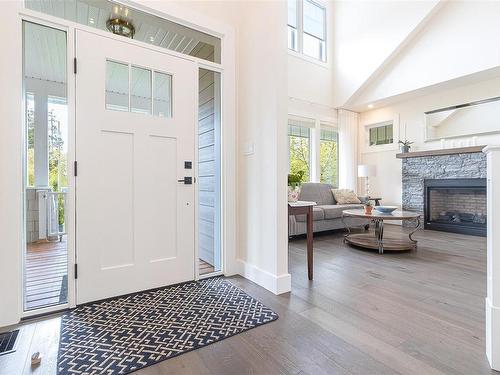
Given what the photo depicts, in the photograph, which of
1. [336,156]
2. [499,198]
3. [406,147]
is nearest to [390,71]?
[406,147]

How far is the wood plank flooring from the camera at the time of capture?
2.09 m

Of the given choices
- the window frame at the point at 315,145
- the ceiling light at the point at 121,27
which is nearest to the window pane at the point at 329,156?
the window frame at the point at 315,145

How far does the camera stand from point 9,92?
1.72 meters

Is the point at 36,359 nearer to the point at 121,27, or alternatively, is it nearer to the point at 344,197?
the point at 121,27

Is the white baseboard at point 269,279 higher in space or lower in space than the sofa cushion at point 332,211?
lower

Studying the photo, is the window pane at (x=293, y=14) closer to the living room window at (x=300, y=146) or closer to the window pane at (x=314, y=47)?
the window pane at (x=314, y=47)

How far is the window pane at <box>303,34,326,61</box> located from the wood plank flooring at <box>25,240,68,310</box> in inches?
235

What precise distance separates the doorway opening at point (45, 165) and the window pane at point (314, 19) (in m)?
5.25

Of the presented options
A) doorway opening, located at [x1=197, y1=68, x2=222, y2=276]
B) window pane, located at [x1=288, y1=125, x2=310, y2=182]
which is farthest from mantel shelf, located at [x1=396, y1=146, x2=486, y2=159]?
doorway opening, located at [x1=197, y1=68, x2=222, y2=276]

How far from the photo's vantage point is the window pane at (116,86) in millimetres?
2094

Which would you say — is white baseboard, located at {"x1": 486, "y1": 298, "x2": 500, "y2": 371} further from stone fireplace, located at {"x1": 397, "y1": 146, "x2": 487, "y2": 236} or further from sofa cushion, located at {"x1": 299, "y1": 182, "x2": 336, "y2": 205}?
stone fireplace, located at {"x1": 397, "y1": 146, "x2": 487, "y2": 236}

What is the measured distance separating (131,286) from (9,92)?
A: 154cm

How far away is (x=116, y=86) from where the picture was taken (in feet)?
6.97

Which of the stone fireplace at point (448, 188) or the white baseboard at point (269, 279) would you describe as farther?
the stone fireplace at point (448, 188)
